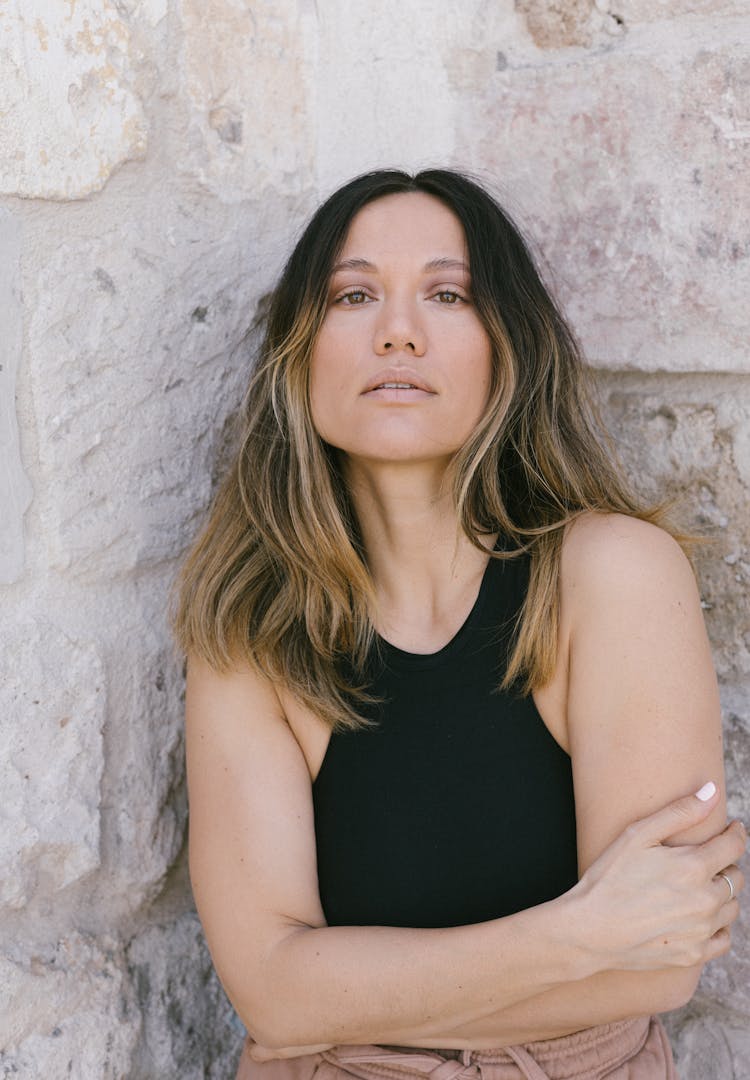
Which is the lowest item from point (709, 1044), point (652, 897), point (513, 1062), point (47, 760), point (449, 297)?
point (709, 1044)

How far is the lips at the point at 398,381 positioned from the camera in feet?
4.97

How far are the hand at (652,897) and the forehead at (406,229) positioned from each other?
766 mm

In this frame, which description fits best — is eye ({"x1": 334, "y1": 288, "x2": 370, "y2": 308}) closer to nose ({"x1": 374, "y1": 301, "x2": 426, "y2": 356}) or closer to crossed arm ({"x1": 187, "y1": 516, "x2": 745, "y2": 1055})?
nose ({"x1": 374, "y1": 301, "x2": 426, "y2": 356})

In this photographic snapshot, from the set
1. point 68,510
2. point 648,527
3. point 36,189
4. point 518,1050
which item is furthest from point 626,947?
point 36,189

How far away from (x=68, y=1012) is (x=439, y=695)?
0.60m

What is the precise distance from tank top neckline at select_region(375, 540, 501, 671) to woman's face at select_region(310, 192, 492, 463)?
0.19 meters

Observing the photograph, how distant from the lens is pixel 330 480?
175 cm

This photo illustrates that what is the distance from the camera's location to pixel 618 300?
1.75 meters

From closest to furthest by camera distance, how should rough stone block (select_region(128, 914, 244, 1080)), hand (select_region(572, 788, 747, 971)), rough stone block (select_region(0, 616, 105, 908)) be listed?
hand (select_region(572, 788, 747, 971)) < rough stone block (select_region(0, 616, 105, 908)) < rough stone block (select_region(128, 914, 244, 1080))

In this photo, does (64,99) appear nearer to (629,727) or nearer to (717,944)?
(629,727)

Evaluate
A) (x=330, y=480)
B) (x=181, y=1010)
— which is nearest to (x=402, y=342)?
(x=330, y=480)

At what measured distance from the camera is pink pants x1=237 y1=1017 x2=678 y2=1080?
1.44 m

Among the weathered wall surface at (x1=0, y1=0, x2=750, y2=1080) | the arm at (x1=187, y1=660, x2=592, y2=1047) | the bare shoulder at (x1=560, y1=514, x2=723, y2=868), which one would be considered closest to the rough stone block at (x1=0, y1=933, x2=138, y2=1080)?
the weathered wall surface at (x1=0, y1=0, x2=750, y2=1080)

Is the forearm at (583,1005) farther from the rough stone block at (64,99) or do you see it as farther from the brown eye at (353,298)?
the rough stone block at (64,99)
